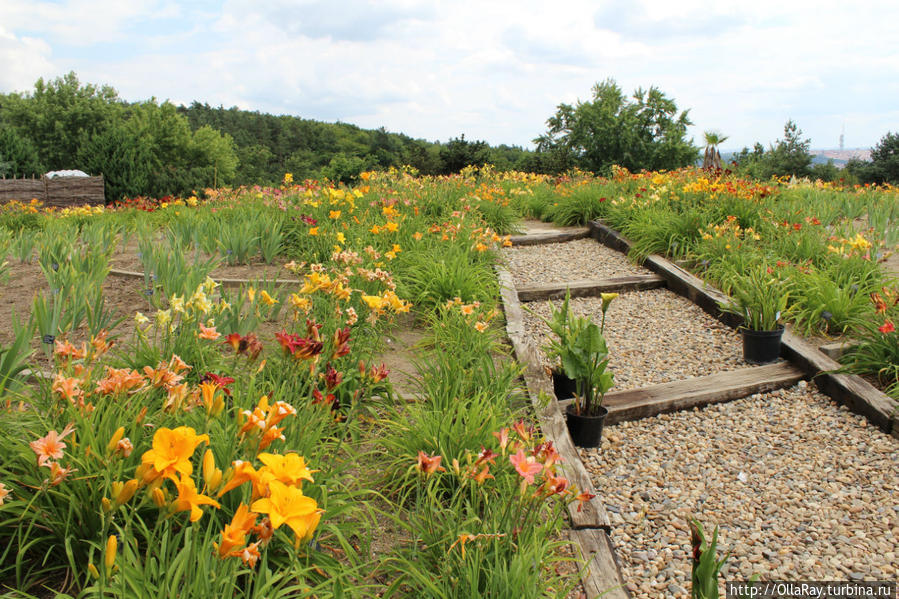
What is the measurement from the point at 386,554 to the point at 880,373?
3.13 metres

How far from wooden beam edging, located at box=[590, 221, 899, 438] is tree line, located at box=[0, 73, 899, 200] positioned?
18.8 m

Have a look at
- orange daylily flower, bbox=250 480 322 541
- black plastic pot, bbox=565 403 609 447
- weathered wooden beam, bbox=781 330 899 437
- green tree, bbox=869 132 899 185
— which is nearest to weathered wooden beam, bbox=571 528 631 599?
black plastic pot, bbox=565 403 609 447

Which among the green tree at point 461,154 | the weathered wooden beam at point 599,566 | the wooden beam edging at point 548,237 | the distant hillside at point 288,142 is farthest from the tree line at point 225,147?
the weathered wooden beam at point 599,566

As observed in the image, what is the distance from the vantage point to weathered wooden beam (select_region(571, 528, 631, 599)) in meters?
1.78

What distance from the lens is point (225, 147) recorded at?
1834 inches

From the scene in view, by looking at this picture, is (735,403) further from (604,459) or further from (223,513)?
(223,513)

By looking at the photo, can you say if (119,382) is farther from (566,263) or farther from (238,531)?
(566,263)

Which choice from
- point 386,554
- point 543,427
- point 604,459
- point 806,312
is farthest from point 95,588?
point 806,312

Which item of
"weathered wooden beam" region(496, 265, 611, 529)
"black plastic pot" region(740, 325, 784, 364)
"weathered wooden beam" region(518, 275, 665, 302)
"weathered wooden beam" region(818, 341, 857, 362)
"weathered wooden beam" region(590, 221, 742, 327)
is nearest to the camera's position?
"weathered wooden beam" region(496, 265, 611, 529)

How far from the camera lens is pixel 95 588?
1119 millimetres

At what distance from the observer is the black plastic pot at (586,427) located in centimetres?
286

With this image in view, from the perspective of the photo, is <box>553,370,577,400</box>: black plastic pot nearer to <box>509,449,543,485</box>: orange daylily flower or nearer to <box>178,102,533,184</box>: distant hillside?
<box>509,449,543,485</box>: orange daylily flower

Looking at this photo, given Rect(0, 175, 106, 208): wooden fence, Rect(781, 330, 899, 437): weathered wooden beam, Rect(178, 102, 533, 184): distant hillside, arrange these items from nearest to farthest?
1. Rect(781, 330, 899, 437): weathered wooden beam
2. Rect(0, 175, 106, 208): wooden fence
3. Rect(178, 102, 533, 184): distant hillside

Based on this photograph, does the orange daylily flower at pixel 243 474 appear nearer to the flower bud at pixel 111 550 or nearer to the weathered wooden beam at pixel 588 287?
the flower bud at pixel 111 550
